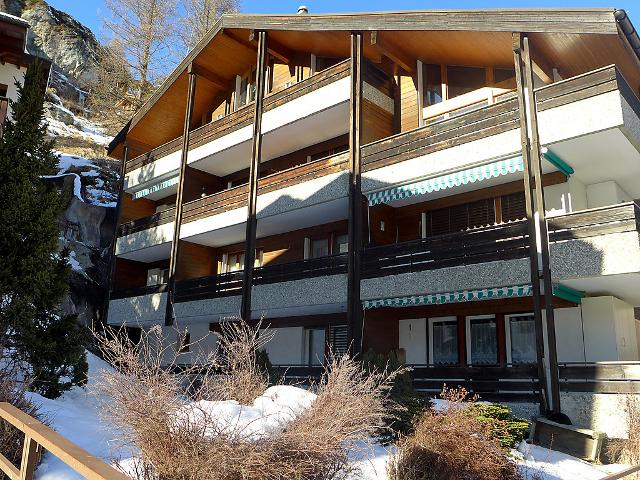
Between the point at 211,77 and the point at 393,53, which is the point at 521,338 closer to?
the point at 393,53

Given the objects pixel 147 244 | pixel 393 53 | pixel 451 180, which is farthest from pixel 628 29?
pixel 147 244

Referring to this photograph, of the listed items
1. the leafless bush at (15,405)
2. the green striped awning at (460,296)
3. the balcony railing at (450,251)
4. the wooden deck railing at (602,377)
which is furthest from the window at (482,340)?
the leafless bush at (15,405)

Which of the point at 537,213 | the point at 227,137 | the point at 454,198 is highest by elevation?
the point at 227,137

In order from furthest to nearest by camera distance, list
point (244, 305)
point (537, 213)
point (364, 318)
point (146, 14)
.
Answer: point (146, 14)
point (244, 305)
point (364, 318)
point (537, 213)

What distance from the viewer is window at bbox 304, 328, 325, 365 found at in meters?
21.8

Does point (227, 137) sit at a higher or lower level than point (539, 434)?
higher

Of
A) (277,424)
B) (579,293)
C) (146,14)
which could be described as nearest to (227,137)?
(579,293)

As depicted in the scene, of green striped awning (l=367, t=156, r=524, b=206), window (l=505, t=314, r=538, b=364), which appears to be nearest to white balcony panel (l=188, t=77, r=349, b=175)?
green striped awning (l=367, t=156, r=524, b=206)

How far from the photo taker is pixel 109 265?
29328 mm

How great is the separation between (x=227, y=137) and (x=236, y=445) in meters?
19.9

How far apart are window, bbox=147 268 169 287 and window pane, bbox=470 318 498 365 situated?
17.1 metres

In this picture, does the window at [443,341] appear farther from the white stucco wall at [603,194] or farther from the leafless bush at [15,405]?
the leafless bush at [15,405]

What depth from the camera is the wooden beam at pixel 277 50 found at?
78.8 feet

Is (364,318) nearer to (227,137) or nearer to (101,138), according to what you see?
(227,137)
